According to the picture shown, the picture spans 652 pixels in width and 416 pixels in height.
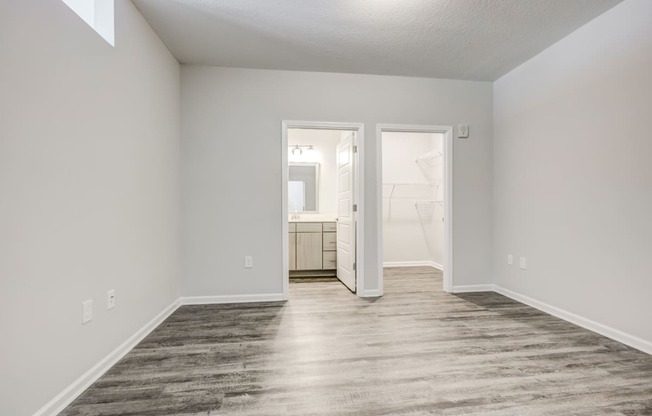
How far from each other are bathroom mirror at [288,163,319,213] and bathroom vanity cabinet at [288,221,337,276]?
0.50 m

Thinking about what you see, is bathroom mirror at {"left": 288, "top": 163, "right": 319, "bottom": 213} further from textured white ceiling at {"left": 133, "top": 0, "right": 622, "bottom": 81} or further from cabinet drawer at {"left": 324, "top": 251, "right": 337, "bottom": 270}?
textured white ceiling at {"left": 133, "top": 0, "right": 622, "bottom": 81}

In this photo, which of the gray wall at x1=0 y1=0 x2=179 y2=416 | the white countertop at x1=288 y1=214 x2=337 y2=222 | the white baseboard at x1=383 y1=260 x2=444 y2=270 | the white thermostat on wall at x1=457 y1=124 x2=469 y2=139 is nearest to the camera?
the gray wall at x1=0 y1=0 x2=179 y2=416

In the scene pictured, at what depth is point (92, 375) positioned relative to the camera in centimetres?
186

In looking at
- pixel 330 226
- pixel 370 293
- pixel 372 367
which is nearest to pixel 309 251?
pixel 330 226

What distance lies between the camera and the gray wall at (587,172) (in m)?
2.29

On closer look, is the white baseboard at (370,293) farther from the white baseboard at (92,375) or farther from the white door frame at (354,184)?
the white baseboard at (92,375)

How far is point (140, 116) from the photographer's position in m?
2.49

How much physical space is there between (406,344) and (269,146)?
229cm

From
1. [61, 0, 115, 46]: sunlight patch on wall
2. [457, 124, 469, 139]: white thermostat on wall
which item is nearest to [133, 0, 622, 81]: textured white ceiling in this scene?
[61, 0, 115, 46]: sunlight patch on wall

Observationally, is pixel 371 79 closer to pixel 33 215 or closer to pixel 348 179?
pixel 348 179

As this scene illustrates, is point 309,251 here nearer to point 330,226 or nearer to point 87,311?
point 330,226

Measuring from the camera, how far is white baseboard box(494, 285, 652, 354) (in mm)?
2279

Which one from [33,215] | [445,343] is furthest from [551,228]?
[33,215]

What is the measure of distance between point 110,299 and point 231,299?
4.96ft
